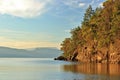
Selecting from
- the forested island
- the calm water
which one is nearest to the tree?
the forested island

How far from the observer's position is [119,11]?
105 metres

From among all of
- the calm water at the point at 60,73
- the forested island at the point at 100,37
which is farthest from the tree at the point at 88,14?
the calm water at the point at 60,73

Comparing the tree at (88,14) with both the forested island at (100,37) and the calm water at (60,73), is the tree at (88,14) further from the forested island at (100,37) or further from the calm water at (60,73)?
the calm water at (60,73)

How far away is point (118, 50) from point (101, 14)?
1981cm

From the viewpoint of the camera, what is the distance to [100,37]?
117m

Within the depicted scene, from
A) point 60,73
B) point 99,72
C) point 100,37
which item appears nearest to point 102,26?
point 100,37

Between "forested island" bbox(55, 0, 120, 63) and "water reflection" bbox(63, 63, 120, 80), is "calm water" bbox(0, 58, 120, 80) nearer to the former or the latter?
"water reflection" bbox(63, 63, 120, 80)

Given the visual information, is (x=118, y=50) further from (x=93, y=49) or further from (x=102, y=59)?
(x=93, y=49)

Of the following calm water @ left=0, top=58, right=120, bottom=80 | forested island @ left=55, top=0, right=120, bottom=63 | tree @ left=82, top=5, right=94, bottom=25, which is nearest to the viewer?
calm water @ left=0, top=58, right=120, bottom=80

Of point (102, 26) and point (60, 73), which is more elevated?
point (102, 26)

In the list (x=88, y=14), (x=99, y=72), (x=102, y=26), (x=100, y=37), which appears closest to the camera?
(x=99, y=72)

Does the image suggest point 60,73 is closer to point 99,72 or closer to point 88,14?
point 99,72

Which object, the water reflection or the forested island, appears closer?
the water reflection

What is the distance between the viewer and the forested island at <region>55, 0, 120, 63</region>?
106 metres
